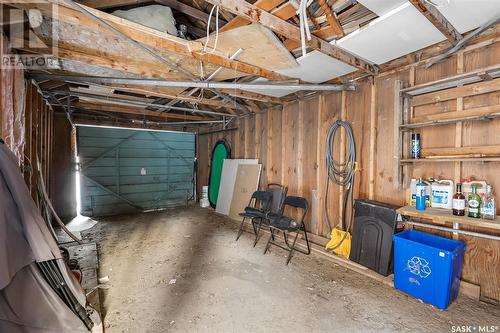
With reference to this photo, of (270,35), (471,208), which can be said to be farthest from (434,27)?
(471,208)

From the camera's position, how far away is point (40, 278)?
129 centimetres

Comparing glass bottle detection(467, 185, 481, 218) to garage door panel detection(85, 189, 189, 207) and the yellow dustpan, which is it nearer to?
the yellow dustpan

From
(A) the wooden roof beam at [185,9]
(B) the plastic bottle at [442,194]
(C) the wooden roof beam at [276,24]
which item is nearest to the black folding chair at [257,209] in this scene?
(B) the plastic bottle at [442,194]

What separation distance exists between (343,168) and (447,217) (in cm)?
125

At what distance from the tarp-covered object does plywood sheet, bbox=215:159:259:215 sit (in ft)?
11.3

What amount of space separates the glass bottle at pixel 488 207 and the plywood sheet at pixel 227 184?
334 centimetres

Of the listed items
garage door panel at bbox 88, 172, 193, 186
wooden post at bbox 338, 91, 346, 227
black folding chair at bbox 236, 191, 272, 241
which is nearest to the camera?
wooden post at bbox 338, 91, 346, 227

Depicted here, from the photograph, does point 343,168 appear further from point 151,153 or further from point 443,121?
point 151,153

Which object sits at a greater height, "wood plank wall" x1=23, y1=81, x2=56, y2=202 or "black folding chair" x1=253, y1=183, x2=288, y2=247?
"wood plank wall" x1=23, y1=81, x2=56, y2=202

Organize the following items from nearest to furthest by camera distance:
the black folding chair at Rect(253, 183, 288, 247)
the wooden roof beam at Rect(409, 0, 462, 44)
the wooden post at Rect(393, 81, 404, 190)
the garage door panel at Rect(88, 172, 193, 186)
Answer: the wooden roof beam at Rect(409, 0, 462, 44) → the wooden post at Rect(393, 81, 404, 190) → the black folding chair at Rect(253, 183, 288, 247) → the garage door panel at Rect(88, 172, 193, 186)

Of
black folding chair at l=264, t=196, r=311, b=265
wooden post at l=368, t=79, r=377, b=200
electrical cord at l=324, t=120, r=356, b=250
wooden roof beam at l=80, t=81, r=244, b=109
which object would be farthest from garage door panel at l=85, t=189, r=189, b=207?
wooden post at l=368, t=79, r=377, b=200

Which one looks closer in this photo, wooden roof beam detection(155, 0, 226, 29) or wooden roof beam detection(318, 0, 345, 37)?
wooden roof beam detection(318, 0, 345, 37)

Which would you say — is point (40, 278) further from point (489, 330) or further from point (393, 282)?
point (489, 330)

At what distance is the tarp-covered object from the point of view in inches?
45.3
